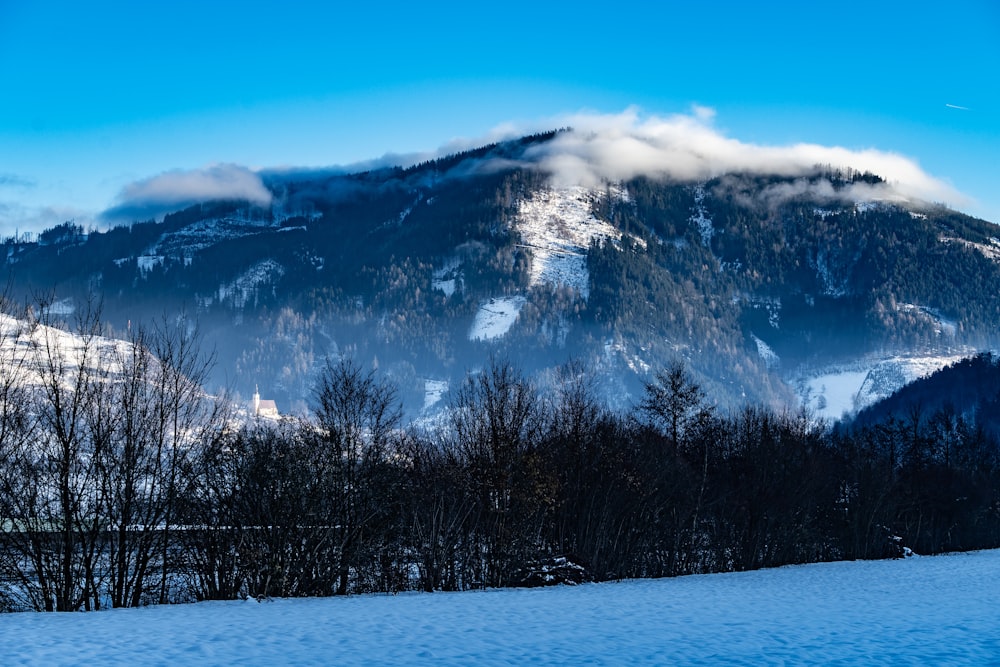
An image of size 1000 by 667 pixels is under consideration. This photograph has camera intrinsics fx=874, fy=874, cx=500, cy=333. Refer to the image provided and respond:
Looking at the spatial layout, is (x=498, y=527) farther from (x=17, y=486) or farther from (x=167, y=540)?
(x=17, y=486)

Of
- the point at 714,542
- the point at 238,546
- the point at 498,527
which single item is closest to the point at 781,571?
the point at 714,542

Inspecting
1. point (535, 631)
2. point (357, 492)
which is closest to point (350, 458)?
point (357, 492)

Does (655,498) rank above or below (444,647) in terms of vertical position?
above

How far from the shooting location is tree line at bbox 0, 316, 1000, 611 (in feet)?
91.0

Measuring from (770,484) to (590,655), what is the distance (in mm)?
45540

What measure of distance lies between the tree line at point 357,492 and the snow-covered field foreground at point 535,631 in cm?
334

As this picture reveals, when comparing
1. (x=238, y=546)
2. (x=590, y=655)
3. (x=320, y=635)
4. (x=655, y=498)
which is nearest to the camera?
(x=590, y=655)

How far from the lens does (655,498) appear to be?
175 ft

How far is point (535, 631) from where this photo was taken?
22.2 meters

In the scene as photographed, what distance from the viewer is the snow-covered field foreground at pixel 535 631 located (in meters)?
17.9

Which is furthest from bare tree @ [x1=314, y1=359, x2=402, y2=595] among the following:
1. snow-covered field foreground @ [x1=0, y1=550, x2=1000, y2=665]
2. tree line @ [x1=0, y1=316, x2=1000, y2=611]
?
snow-covered field foreground @ [x1=0, y1=550, x2=1000, y2=665]

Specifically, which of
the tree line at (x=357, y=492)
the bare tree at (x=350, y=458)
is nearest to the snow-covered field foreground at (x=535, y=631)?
the tree line at (x=357, y=492)

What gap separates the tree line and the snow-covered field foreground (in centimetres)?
334

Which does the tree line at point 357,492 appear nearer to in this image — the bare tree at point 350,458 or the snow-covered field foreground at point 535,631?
the bare tree at point 350,458
